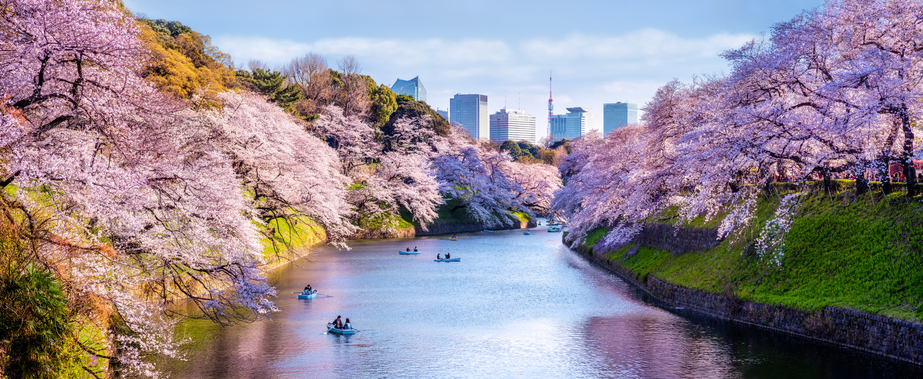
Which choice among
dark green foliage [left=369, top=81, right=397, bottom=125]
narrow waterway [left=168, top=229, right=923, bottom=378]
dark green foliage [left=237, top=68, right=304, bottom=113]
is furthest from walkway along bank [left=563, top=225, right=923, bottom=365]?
dark green foliage [left=369, top=81, right=397, bottom=125]

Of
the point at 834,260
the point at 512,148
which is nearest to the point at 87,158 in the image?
the point at 834,260

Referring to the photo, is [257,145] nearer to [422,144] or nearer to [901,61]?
[901,61]

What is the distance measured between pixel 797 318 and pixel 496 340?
1021cm

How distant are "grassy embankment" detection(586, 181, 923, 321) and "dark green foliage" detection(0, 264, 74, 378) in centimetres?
2111

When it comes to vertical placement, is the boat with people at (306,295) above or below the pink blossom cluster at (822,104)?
below

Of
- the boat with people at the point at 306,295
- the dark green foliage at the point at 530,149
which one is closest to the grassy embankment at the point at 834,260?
the boat with people at the point at 306,295

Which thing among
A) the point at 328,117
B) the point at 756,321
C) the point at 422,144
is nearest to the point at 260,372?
the point at 756,321

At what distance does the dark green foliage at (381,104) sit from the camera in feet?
256

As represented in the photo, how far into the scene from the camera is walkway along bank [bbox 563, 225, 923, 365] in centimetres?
1678

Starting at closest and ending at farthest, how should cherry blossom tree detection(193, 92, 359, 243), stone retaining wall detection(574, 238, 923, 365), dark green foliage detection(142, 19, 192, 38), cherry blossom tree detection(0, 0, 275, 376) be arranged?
cherry blossom tree detection(0, 0, 275, 376) → stone retaining wall detection(574, 238, 923, 365) → cherry blossom tree detection(193, 92, 359, 243) → dark green foliage detection(142, 19, 192, 38)

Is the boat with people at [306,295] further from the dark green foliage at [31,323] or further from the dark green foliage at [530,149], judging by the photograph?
the dark green foliage at [530,149]

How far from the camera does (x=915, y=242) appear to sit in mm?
18359

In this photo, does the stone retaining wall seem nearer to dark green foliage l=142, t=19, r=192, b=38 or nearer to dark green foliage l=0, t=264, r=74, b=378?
dark green foliage l=0, t=264, r=74, b=378

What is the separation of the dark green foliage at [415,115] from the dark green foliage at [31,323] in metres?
65.7
